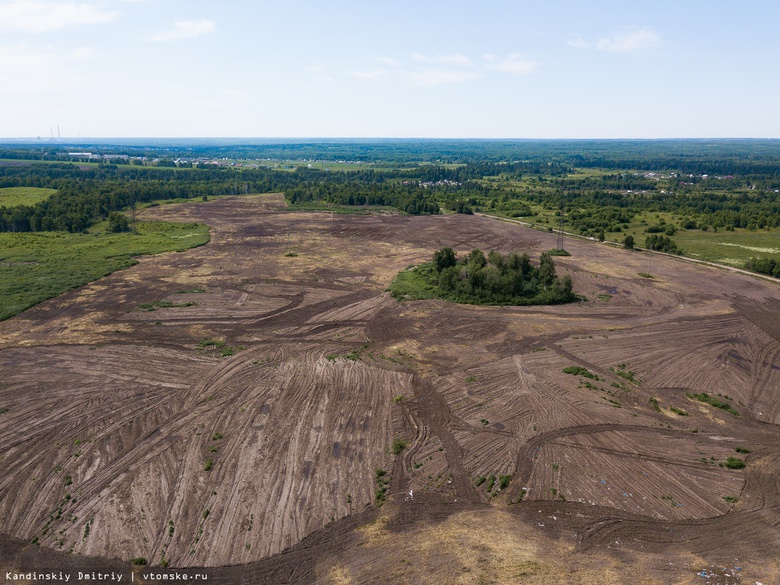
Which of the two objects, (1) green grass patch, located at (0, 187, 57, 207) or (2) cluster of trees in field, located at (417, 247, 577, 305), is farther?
(1) green grass patch, located at (0, 187, 57, 207)

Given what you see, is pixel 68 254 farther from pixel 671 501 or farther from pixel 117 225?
pixel 671 501

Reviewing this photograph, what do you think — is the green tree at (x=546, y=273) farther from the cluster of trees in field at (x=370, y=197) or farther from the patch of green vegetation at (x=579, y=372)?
the cluster of trees in field at (x=370, y=197)

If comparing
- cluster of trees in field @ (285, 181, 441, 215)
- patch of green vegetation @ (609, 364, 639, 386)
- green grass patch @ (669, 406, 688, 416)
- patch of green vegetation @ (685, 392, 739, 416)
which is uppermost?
cluster of trees in field @ (285, 181, 441, 215)

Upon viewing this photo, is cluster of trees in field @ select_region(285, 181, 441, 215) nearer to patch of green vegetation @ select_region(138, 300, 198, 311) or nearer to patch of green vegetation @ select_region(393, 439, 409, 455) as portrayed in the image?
patch of green vegetation @ select_region(138, 300, 198, 311)

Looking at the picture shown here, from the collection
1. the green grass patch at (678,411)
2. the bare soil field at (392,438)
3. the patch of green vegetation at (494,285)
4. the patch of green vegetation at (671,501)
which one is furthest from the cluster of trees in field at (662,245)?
the patch of green vegetation at (671,501)

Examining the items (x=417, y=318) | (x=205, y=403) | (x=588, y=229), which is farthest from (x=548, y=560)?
(x=588, y=229)

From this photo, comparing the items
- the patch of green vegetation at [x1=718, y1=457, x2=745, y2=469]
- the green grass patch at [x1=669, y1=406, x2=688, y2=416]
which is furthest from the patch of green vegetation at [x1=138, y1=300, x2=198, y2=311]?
the patch of green vegetation at [x1=718, y1=457, x2=745, y2=469]
